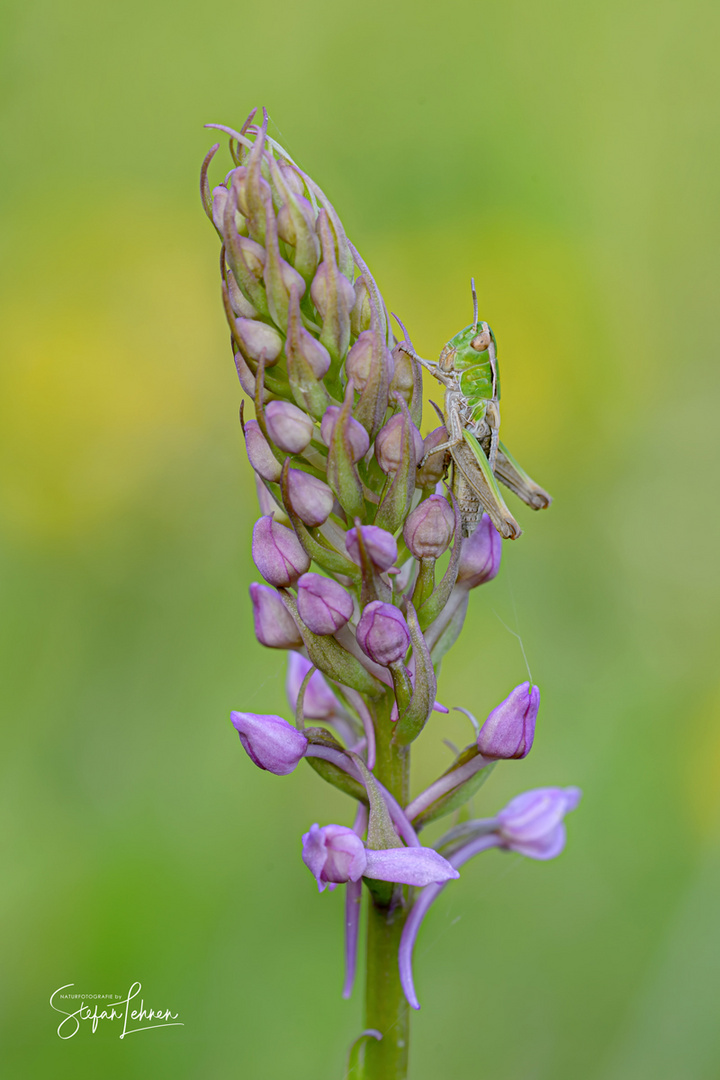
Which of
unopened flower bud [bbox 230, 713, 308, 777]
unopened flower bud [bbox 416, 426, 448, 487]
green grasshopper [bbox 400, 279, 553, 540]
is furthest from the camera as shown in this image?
green grasshopper [bbox 400, 279, 553, 540]

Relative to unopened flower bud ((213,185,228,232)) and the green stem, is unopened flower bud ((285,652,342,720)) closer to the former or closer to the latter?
the green stem

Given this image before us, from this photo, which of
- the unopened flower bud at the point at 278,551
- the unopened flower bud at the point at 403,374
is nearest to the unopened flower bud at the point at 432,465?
the unopened flower bud at the point at 403,374

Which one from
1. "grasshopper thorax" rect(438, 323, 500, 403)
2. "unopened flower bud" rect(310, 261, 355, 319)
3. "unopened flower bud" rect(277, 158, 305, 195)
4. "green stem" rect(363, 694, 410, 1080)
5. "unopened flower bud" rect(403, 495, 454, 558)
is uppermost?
"unopened flower bud" rect(277, 158, 305, 195)

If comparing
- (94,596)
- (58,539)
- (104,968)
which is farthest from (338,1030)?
(58,539)

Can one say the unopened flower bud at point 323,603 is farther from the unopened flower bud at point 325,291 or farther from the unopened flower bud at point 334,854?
the unopened flower bud at point 325,291

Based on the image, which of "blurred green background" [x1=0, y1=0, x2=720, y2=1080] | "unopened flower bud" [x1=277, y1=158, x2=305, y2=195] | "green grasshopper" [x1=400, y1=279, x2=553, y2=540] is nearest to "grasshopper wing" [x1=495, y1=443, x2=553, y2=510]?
"green grasshopper" [x1=400, y1=279, x2=553, y2=540]

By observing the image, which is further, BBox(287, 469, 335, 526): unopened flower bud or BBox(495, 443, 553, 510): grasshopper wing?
BBox(495, 443, 553, 510): grasshopper wing
